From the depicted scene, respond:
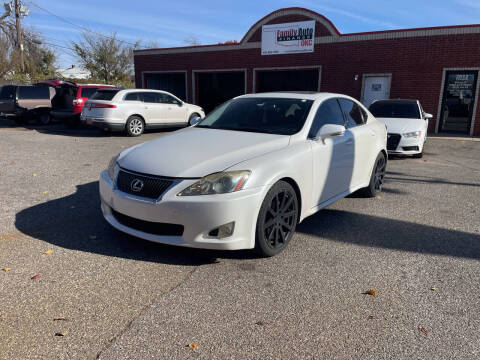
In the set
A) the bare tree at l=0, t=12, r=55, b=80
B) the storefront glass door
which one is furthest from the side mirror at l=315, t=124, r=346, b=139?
the bare tree at l=0, t=12, r=55, b=80

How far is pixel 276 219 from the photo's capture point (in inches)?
143

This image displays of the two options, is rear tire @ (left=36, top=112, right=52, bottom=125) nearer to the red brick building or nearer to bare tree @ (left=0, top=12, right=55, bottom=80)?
the red brick building

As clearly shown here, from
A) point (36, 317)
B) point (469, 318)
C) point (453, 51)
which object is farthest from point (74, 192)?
point (453, 51)

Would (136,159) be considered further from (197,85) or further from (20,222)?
(197,85)

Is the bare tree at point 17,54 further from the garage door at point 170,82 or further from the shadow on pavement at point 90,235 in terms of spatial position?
the shadow on pavement at point 90,235

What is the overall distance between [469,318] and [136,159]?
3092mm

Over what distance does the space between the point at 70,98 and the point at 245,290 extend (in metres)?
14.0

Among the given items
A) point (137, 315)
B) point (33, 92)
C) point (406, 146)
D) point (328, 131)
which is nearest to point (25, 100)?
point (33, 92)

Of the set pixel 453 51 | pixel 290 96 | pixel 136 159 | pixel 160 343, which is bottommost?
pixel 160 343

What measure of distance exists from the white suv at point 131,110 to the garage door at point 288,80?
239 inches

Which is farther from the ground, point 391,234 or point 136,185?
point 136,185

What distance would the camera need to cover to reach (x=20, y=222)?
4.50 metres

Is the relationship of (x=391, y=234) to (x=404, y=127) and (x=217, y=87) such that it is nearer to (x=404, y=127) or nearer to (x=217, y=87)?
(x=404, y=127)

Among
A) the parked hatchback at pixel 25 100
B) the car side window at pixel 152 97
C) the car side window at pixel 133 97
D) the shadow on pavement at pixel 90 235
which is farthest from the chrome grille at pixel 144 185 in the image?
the parked hatchback at pixel 25 100
